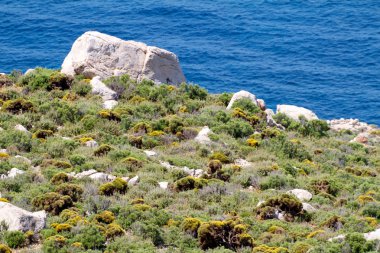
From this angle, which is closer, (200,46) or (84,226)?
(84,226)

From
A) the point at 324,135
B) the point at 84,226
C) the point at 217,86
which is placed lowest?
the point at 217,86

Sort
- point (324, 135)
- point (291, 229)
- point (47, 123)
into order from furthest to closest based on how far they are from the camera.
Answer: point (324, 135)
point (47, 123)
point (291, 229)

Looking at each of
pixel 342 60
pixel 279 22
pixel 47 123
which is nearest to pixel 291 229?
pixel 47 123

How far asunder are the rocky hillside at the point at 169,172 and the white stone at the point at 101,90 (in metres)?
0.06

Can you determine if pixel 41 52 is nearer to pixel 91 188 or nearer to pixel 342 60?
pixel 342 60

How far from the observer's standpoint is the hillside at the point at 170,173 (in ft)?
78.0

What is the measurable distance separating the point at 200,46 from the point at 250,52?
15.6 ft

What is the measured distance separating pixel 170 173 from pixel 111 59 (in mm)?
14777

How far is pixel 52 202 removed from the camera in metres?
25.5

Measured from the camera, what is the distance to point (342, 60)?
245 ft

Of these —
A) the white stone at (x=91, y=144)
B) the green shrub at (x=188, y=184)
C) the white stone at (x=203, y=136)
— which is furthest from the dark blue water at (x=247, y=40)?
the green shrub at (x=188, y=184)

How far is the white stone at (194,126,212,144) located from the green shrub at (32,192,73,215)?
1072 cm

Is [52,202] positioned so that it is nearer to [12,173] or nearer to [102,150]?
[12,173]

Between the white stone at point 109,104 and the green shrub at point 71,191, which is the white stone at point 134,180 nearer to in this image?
the green shrub at point 71,191
